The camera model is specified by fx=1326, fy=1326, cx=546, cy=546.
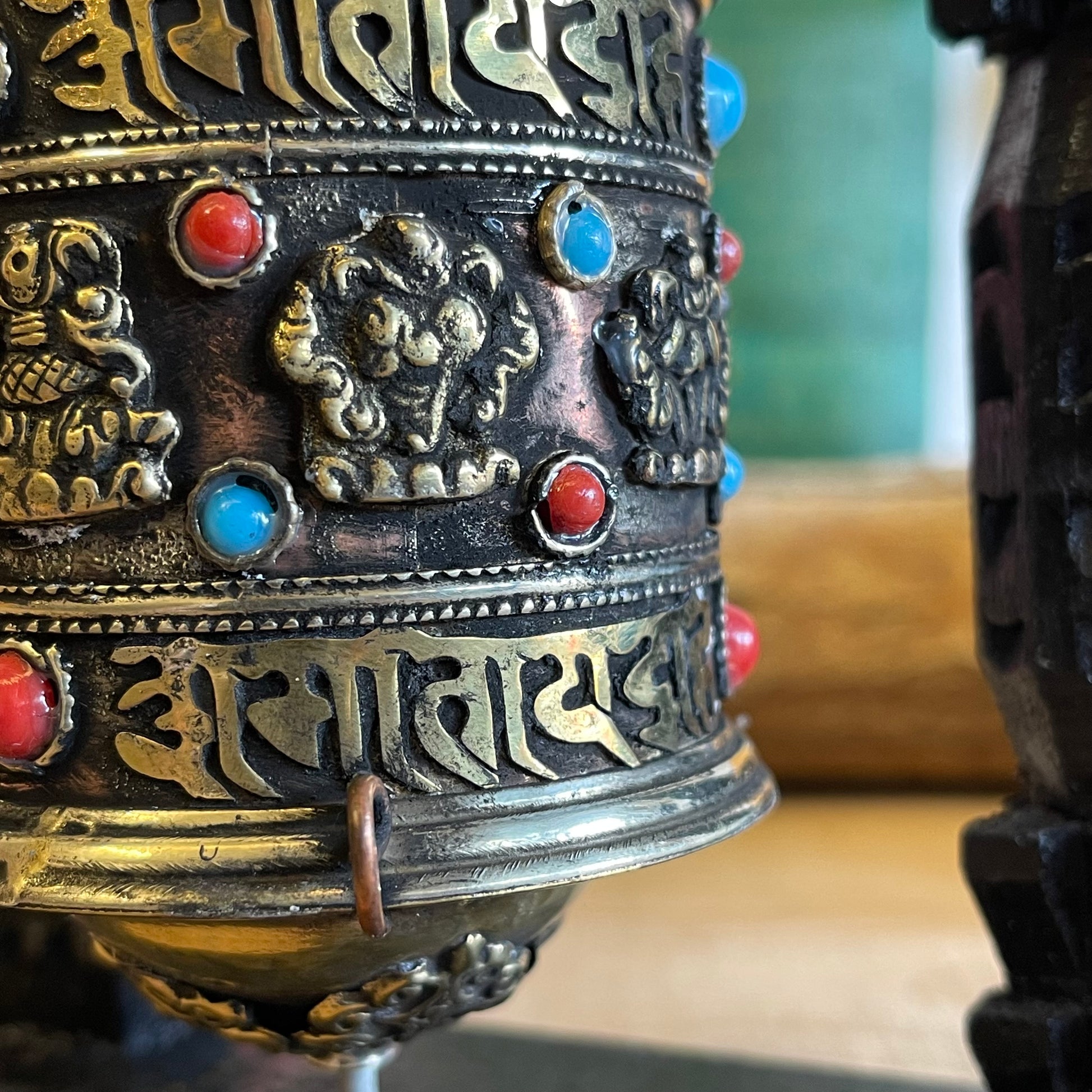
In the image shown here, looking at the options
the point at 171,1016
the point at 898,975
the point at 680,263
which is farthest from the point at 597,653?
the point at 898,975

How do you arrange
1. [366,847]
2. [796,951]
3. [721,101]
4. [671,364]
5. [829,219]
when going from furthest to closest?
[829,219] < [796,951] < [721,101] < [671,364] < [366,847]

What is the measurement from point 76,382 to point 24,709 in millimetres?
198

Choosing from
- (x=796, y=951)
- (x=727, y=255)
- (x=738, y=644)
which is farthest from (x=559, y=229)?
(x=796, y=951)

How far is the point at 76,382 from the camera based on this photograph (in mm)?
787

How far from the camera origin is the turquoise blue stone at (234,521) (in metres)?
0.77

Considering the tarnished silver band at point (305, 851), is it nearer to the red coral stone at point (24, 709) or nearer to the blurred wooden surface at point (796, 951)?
the red coral stone at point (24, 709)

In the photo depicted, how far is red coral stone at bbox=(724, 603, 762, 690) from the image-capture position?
→ 1000mm

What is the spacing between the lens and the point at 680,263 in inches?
35.3

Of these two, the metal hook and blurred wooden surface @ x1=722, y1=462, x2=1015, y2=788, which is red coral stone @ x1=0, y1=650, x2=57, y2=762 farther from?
blurred wooden surface @ x1=722, y1=462, x2=1015, y2=788

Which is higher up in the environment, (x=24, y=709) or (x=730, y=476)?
(x=730, y=476)

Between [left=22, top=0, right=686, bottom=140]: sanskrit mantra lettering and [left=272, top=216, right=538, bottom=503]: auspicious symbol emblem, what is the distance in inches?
3.4

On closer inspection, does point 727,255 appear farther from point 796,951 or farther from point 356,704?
point 796,951

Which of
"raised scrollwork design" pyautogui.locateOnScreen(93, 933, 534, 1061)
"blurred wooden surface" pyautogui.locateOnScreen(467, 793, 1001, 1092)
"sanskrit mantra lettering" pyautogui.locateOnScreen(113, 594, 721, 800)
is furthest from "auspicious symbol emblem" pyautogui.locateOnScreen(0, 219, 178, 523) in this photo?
"blurred wooden surface" pyautogui.locateOnScreen(467, 793, 1001, 1092)

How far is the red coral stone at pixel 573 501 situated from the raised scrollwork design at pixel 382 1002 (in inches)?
11.2
